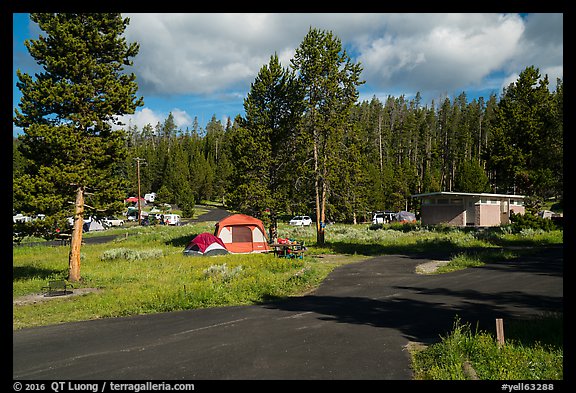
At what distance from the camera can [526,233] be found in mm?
29500

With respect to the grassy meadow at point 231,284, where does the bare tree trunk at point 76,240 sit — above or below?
above

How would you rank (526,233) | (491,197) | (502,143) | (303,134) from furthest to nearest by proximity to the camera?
1. (491,197)
2. (502,143)
3. (526,233)
4. (303,134)

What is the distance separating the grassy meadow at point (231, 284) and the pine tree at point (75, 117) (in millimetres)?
3263

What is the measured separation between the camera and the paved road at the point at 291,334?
6.50 metres

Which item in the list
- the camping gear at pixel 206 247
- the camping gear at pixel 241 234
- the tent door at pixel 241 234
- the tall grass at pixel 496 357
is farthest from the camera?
the tent door at pixel 241 234

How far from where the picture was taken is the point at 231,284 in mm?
14305

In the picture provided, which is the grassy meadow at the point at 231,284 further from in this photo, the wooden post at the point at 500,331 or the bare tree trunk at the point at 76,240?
the bare tree trunk at the point at 76,240

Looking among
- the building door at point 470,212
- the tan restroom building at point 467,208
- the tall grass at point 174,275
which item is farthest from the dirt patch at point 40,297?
the building door at point 470,212

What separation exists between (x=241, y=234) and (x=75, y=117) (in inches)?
511

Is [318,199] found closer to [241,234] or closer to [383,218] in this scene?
[241,234]

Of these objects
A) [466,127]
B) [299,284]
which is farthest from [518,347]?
[466,127]

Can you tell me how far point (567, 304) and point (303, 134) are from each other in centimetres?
2084

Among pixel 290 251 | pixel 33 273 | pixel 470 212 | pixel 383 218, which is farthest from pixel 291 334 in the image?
pixel 383 218

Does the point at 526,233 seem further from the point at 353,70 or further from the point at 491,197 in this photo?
the point at 353,70
